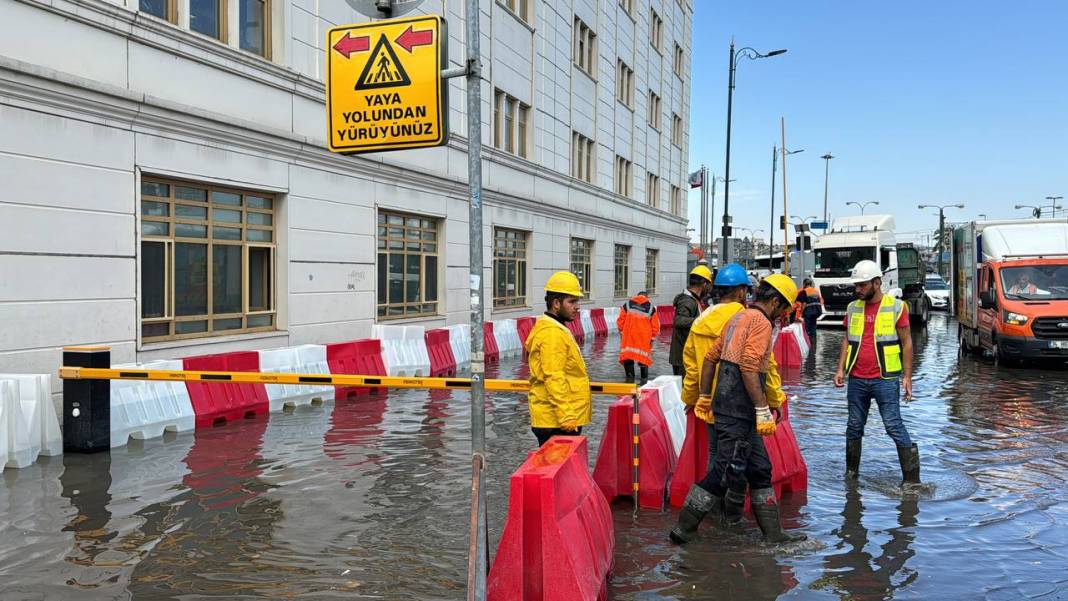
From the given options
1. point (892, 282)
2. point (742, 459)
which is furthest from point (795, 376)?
point (892, 282)

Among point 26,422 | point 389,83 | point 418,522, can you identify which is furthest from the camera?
point 26,422

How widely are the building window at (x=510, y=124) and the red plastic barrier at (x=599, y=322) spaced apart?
559 cm

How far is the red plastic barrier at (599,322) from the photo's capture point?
2550cm

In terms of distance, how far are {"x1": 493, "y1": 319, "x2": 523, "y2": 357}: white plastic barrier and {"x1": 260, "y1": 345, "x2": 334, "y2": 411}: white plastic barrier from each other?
6.43m

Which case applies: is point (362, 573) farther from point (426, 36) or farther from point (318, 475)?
point (426, 36)

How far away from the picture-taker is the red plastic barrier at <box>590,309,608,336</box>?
83.7 feet

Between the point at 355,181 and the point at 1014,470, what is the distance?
10928mm

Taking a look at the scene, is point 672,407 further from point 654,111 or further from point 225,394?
point 654,111

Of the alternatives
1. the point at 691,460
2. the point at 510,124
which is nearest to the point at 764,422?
the point at 691,460

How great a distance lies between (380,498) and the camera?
6.53 metres

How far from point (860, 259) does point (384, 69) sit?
2826 cm

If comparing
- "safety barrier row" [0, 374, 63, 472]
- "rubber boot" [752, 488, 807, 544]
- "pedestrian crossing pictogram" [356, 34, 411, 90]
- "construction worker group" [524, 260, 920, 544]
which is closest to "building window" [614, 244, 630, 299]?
"safety barrier row" [0, 374, 63, 472]

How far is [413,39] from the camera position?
4.04 m

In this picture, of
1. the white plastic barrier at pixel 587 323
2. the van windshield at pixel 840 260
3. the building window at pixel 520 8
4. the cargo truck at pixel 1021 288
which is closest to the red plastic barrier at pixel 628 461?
the cargo truck at pixel 1021 288
